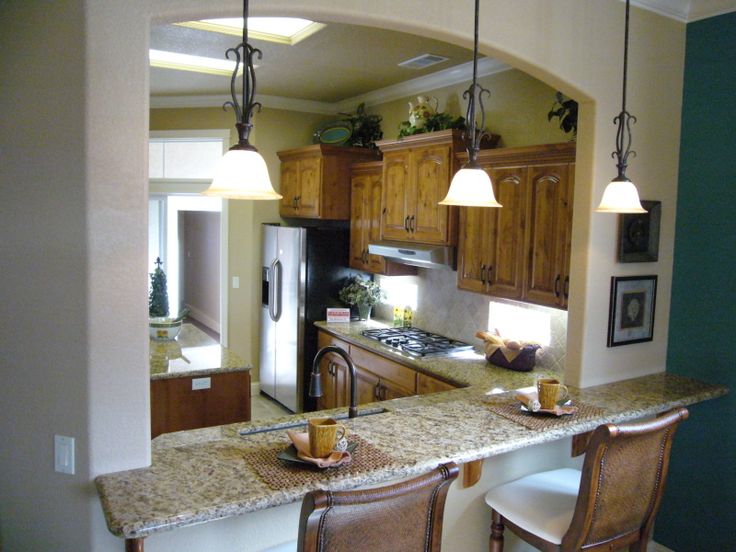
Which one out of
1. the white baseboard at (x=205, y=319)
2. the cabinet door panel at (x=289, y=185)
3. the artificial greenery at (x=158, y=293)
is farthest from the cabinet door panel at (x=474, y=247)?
the white baseboard at (x=205, y=319)

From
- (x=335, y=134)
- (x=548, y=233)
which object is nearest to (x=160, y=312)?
(x=335, y=134)

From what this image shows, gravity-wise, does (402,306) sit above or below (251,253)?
below

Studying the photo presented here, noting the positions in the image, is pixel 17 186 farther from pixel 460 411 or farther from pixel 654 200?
pixel 654 200

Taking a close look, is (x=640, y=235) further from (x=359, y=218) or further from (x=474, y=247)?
(x=359, y=218)

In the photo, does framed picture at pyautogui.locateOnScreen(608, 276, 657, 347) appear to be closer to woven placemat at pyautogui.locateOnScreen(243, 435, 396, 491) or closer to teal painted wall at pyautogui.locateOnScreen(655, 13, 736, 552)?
teal painted wall at pyautogui.locateOnScreen(655, 13, 736, 552)

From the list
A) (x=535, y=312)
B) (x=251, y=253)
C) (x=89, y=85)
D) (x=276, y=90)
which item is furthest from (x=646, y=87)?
(x=251, y=253)

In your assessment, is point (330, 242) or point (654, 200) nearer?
point (654, 200)

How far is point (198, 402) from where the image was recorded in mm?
3586

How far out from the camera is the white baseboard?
8383mm

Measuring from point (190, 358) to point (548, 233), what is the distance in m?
2.30

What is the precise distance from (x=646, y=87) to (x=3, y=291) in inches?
115

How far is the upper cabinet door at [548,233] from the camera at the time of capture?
3.20m

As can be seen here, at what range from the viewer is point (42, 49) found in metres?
1.83

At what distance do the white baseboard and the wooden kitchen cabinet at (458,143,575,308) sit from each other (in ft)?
17.3
